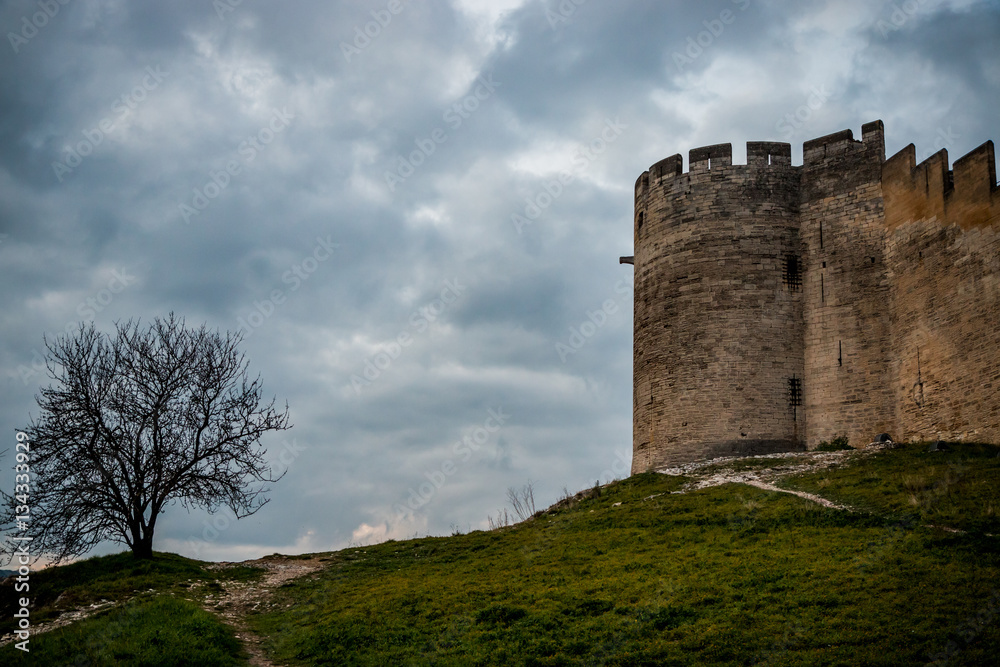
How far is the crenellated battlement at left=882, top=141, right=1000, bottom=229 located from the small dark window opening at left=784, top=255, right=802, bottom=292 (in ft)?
8.65

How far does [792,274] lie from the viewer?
84.1 ft

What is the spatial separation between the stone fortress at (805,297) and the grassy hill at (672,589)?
3002mm

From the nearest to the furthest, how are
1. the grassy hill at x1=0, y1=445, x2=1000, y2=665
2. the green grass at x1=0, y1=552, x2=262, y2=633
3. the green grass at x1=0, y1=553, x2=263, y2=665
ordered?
the grassy hill at x1=0, y1=445, x2=1000, y2=665, the green grass at x1=0, y1=553, x2=263, y2=665, the green grass at x1=0, y1=552, x2=262, y2=633

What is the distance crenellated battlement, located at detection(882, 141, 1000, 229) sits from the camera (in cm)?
2106

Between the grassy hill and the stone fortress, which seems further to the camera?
the stone fortress

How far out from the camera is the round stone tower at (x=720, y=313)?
24.7 meters

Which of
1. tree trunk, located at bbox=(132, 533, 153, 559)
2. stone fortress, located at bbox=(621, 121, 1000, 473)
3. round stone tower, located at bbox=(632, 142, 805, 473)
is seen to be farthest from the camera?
round stone tower, located at bbox=(632, 142, 805, 473)

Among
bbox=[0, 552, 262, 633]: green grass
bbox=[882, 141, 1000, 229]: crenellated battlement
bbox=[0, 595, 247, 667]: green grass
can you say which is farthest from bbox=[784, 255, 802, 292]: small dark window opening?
bbox=[0, 595, 247, 667]: green grass

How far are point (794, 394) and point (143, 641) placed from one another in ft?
57.6

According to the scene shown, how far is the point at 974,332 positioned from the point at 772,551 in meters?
9.15

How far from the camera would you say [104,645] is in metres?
13.8

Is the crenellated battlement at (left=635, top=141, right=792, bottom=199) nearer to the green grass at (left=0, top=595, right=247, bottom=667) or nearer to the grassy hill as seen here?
the grassy hill

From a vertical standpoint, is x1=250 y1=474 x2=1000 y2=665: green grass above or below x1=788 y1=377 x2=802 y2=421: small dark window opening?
below

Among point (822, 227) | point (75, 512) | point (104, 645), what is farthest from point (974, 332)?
point (75, 512)
